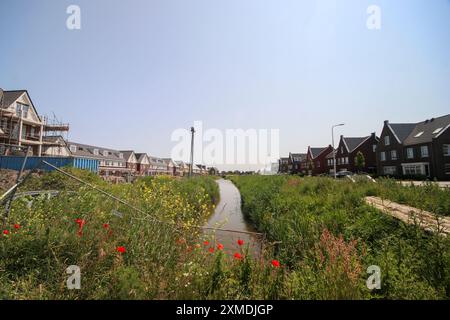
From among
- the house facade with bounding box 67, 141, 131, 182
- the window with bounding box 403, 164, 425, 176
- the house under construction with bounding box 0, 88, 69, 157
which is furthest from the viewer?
the house facade with bounding box 67, 141, 131, 182

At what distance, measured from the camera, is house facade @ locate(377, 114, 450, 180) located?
25297 millimetres

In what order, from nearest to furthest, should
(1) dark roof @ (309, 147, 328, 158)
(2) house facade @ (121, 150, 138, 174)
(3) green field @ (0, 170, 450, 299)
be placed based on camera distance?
(3) green field @ (0, 170, 450, 299) → (2) house facade @ (121, 150, 138, 174) → (1) dark roof @ (309, 147, 328, 158)

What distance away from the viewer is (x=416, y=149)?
28.8 metres

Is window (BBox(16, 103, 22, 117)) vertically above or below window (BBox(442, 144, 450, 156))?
above

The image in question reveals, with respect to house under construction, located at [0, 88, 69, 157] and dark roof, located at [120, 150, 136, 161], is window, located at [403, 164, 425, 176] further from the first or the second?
dark roof, located at [120, 150, 136, 161]

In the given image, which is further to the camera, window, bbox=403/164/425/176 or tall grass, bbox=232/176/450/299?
window, bbox=403/164/425/176

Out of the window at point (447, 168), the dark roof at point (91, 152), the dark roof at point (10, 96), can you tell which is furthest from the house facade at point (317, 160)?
the dark roof at point (10, 96)

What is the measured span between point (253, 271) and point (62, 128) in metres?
42.2

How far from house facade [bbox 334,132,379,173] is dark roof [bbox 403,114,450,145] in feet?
28.3

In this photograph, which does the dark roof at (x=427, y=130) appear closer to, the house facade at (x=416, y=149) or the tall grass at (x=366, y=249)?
the house facade at (x=416, y=149)

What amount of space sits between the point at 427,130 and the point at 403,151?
389 cm

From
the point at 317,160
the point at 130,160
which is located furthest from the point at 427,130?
the point at 130,160

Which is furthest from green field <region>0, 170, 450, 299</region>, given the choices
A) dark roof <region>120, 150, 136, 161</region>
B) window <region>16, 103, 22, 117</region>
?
dark roof <region>120, 150, 136, 161</region>
